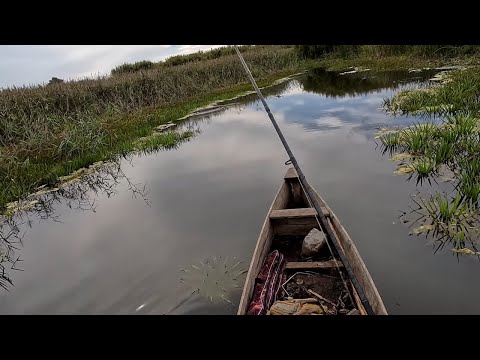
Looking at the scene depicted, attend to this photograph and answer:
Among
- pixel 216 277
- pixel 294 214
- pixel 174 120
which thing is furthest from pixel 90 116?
pixel 294 214

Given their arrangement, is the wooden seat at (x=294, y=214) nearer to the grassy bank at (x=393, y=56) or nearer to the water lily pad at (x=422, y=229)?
the water lily pad at (x=422, y=229)

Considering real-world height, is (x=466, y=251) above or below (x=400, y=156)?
below

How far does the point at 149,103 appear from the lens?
57.4ft

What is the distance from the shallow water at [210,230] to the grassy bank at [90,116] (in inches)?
53.0

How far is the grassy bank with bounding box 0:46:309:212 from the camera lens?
8383 mm

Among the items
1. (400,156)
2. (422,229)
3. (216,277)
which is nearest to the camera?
(216,277)

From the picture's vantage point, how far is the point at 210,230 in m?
5.40

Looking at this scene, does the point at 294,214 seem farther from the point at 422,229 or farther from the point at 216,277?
the point at 422,229

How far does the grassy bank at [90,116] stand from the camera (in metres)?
8.38

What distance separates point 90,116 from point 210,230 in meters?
7.57
